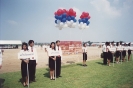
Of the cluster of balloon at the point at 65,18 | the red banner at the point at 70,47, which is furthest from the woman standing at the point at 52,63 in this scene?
the red banner at the point at 70,47

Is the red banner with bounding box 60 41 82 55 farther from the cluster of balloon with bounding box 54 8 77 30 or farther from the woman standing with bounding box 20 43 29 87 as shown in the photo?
the woman standing with bounding box 20 43 29 87

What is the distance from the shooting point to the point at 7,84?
276 inches

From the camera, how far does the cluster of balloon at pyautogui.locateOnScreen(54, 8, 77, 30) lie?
15302mm

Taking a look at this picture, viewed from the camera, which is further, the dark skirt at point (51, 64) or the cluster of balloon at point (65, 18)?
the cluster of balloon at point (65, 18)

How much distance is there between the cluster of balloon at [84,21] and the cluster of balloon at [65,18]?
0.84 metres

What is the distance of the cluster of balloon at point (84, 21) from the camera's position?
51.0 feet

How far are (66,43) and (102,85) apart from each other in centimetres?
1557

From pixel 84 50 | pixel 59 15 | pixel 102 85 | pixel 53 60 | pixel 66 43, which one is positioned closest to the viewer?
pixel 102 85

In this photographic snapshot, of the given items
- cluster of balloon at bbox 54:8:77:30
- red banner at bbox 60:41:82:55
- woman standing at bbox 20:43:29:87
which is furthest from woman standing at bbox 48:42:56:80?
red banner at bbox 60:41:82:55

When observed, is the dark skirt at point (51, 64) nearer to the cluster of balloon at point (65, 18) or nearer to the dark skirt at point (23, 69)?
the dark skirt at point (23, 69)

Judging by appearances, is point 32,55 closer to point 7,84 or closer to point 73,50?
point 7,84

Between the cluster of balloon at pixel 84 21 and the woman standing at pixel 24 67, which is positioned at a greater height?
the cluster of balloon at pixel 84 21

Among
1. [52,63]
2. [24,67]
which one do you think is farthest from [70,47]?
[24,67]

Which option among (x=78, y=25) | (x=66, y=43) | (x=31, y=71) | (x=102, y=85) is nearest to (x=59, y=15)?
(x=78, y=25)
